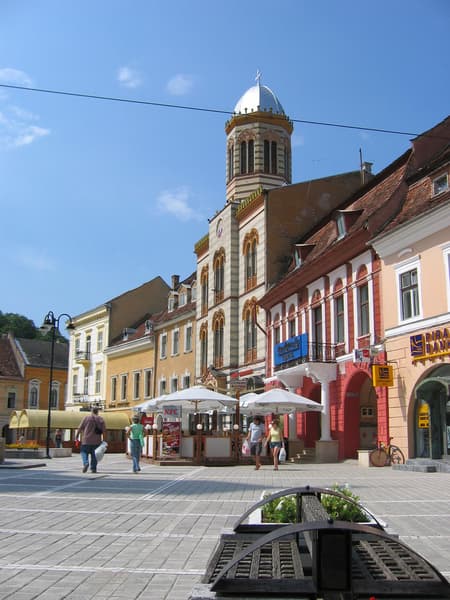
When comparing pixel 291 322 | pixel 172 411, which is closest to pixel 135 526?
pixel 172 411

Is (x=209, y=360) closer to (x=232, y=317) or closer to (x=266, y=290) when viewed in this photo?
(x=232, y=317)

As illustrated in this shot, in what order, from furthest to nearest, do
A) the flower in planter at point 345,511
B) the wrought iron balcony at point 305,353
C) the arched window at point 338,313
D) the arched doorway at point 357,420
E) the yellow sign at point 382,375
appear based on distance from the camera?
the wrought iron balcony at point 305,353
the arched window at point 338,313
the arched doorway at point 357,420
the yellow sign at point 382,375
the flower in planter at point 345,511

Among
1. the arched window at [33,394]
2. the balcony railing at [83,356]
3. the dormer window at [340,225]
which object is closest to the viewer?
the dormer window at [340,225]

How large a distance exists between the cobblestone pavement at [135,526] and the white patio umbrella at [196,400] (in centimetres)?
687

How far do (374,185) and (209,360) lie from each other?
57.0 feet

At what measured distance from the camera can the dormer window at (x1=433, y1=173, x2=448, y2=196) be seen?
69.4 ft

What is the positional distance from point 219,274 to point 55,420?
15814mm

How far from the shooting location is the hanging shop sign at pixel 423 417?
20828 mm

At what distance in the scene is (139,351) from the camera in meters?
54.5

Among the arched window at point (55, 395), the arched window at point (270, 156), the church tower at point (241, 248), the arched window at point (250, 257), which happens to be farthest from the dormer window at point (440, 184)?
the arched window at point (55, 395)

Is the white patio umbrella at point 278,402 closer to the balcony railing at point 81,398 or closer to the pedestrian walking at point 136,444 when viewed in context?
the pedestrian walking at point 136,444

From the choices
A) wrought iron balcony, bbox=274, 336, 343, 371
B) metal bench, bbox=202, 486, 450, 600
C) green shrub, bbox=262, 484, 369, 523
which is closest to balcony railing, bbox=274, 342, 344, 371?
wrought iron balcony, bbox=274, 336, 343, 371

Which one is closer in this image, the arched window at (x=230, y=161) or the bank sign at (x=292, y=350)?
the bank sign at (x=292, y=350)

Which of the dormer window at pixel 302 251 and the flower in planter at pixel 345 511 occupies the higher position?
the dormer window at pixel 302 251
